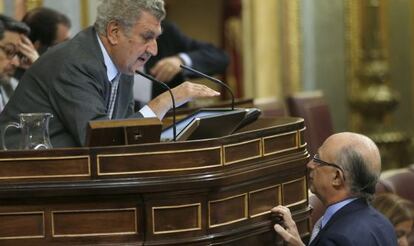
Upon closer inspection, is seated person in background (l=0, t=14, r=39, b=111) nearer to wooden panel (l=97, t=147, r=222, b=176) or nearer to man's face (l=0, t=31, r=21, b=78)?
man's face (l=0, t=31, r=21, b=78)

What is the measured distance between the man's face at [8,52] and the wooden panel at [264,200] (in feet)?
4.71

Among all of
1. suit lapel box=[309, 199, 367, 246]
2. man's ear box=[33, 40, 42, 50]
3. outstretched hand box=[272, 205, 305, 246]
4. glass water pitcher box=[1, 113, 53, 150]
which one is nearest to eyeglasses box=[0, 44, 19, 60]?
man's ear box=[33, 40, 42, 50]

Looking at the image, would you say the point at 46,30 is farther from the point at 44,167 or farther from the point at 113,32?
the point at 44,167

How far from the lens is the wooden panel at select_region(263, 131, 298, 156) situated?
3140 millimetres

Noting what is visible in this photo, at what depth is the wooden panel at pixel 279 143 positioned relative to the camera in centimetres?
314

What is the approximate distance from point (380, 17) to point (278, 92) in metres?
1.34

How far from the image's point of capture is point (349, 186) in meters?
3.03

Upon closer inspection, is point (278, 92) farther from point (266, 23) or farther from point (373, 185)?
point (373, 185)

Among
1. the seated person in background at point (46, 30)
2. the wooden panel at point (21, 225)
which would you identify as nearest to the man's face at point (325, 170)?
the wooden panel at point (21, 225)

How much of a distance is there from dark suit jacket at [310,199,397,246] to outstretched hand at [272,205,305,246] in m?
0.15

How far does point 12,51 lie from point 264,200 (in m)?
1.52

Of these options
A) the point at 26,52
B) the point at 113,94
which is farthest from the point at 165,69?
the point at 113,94

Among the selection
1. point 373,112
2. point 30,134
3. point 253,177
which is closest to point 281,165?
point 253,177

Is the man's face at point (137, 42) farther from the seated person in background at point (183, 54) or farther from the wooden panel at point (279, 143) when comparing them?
the seated person in background at point (183, 54)
